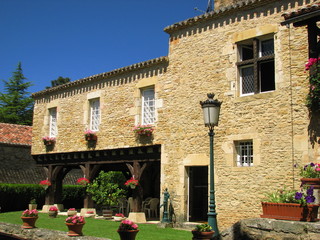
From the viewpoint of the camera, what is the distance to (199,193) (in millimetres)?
12258

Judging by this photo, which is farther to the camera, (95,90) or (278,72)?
(95,90)

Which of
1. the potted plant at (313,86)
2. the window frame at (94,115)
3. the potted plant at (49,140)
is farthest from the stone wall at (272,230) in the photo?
the potted plant at (49,140)

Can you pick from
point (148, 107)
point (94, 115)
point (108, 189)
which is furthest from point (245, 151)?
point (94, 115)

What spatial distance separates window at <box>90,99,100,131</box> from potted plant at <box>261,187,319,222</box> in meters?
9.49

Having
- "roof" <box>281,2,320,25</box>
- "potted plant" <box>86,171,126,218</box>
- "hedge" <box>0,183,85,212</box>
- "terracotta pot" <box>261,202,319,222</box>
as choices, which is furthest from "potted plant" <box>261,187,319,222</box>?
"hedge" <box>0,183,85,212</box>

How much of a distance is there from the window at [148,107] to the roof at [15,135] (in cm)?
1042

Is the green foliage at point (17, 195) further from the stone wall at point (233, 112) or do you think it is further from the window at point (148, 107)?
the stone wall at point (233, 112)

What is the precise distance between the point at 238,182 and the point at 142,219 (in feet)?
13.0

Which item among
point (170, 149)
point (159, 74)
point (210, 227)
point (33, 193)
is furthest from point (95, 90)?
point (210, 227)

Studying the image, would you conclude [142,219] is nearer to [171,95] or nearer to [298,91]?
[171,95]

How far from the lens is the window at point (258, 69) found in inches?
398

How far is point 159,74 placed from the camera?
12750 mm

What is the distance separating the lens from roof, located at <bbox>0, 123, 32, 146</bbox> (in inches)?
829

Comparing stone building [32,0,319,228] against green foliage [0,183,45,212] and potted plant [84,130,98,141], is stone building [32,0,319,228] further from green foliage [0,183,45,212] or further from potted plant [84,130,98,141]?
green foliage [0,183,45,212]
